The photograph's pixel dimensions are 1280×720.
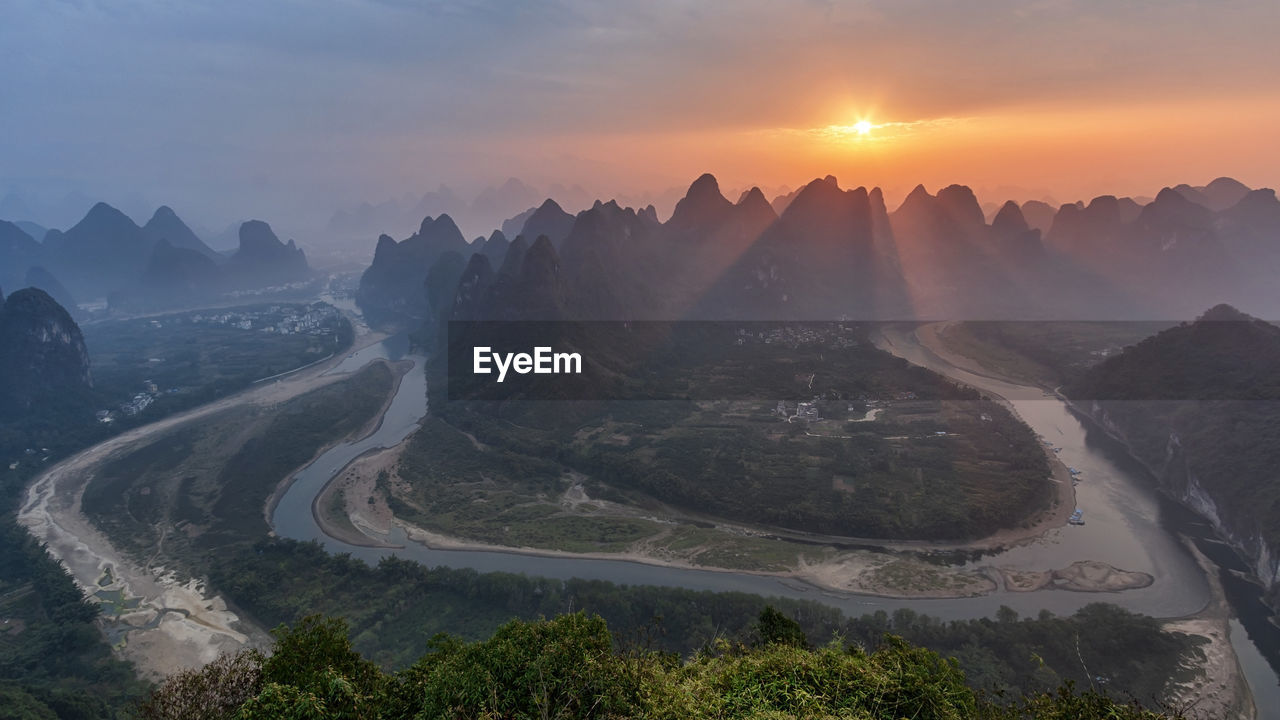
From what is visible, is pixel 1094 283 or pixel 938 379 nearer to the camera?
pixel 938 379

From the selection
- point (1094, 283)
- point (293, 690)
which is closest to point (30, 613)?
point (293, 690)

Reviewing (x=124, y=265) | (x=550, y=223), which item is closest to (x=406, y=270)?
(x=550, y=223)

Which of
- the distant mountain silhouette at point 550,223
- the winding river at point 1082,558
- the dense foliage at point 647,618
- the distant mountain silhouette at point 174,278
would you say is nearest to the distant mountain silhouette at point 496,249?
the distant mountain silhouette at point 550,223

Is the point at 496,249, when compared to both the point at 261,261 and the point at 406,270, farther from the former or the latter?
the point at 261,261

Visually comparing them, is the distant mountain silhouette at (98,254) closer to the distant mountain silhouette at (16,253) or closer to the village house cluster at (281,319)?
the distant mountain silhouette at (16,253)

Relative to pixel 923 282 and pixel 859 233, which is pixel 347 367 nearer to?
pixel 859 233

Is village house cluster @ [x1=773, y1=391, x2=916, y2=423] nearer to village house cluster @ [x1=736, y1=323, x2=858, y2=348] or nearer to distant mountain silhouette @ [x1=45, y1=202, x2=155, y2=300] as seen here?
village house cluster @ [x1=736, y1=323, x2=858, y2=348]
